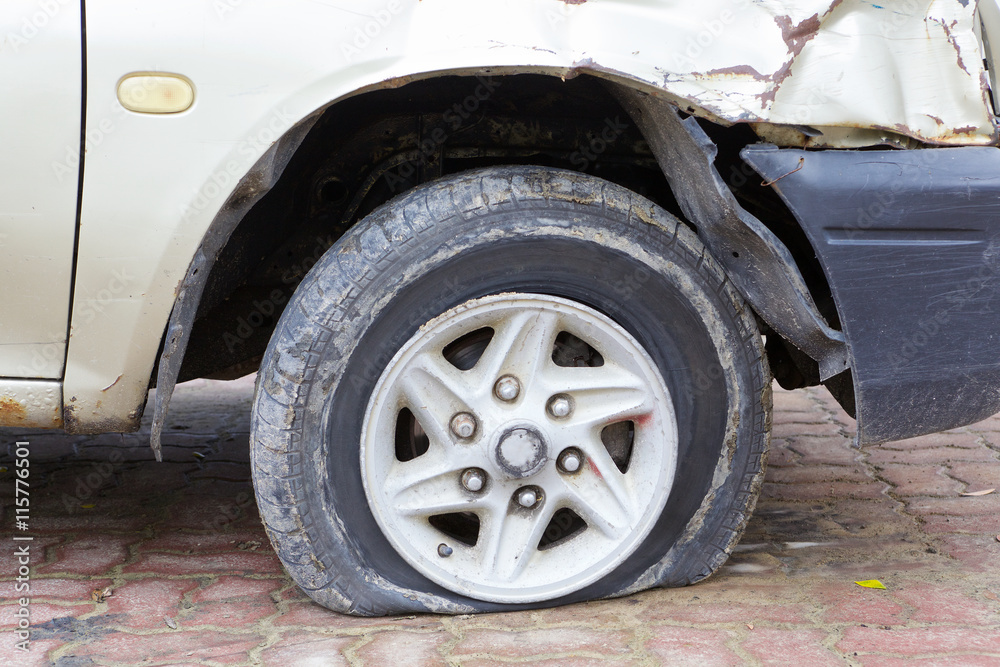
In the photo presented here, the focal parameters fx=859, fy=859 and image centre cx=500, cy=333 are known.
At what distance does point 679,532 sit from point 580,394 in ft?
1.30

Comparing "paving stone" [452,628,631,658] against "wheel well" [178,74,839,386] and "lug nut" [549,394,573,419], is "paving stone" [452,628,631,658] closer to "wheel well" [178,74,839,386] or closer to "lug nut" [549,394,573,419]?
"lug nut" [549,394,573,419]

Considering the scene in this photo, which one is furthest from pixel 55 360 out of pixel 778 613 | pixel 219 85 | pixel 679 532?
pixel 778 613

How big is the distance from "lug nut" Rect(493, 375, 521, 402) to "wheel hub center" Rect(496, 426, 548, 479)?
2.7 inches

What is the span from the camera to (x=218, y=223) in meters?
1.68

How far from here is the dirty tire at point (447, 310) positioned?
1.74 meters

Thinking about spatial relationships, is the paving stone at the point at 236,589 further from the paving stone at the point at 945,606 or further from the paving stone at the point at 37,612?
the paving stone at the point at 945,606

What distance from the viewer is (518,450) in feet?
5.81

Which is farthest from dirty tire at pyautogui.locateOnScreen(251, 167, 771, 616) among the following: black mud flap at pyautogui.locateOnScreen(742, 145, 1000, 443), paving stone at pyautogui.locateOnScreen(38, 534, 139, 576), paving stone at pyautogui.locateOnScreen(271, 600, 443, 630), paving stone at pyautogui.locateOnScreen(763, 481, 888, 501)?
paving stone at pyautogui.locateOnScreen(763, 481, 888, 501)

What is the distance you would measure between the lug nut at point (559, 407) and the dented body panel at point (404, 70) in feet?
2.12

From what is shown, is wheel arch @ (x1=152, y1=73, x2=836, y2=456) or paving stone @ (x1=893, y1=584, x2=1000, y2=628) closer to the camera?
wheel arch @ (x1=152, y1=73, x2=836, y2=456)

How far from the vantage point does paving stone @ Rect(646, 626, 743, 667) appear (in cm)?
167

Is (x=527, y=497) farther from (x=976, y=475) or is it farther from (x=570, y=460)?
(x=976, y=475)

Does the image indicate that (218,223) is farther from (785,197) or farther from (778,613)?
(778,613)

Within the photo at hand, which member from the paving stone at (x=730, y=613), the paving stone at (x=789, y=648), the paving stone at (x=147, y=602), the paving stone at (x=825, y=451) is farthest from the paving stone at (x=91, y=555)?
the paving stone at (x=825, y=451)
